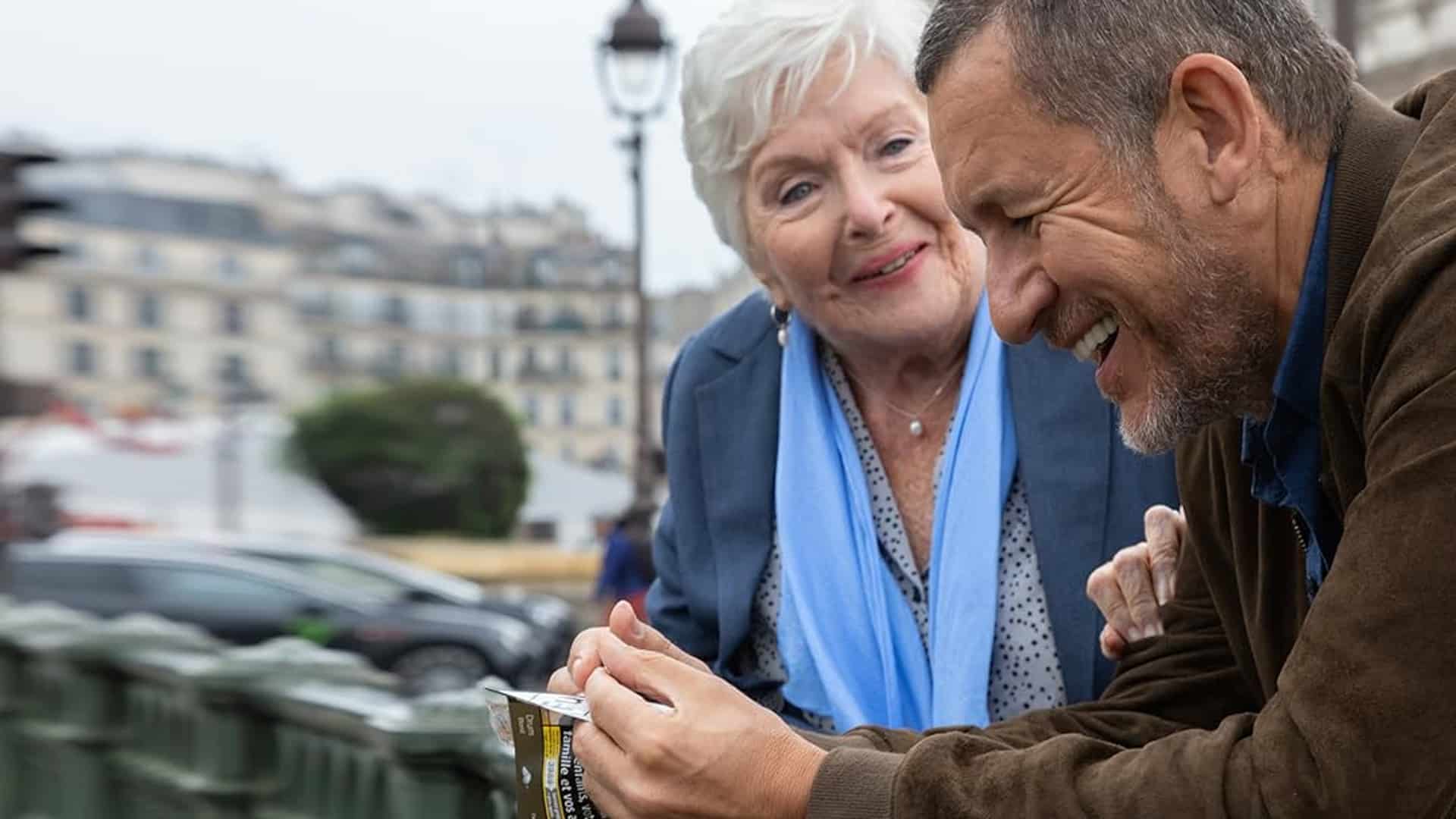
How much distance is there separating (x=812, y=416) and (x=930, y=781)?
40.1 inches

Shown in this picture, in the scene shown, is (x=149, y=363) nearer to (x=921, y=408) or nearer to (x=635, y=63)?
(x=635, y=63)

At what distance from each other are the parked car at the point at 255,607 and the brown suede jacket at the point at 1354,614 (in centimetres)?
1630

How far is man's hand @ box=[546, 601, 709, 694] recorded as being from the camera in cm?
213

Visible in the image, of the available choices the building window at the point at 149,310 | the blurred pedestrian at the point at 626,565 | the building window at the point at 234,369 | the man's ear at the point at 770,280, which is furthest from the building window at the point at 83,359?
the man's ear at the point at 770,280

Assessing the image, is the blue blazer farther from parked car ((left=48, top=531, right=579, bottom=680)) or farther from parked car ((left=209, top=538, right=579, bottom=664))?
parked car ((left=209, top=538, right=579, bottom=664))

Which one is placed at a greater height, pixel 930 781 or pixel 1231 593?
pixel 1231 593

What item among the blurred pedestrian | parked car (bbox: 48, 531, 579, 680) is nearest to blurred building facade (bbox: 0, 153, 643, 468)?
parked car (bbox: 48, 531, 579, 680)

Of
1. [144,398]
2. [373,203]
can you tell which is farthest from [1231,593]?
[373,203]

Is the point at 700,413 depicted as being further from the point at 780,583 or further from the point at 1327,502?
the point at 1327,502

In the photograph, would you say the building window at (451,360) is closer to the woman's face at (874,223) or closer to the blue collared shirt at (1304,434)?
the woman's face at (874,223)

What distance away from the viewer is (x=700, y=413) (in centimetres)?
283

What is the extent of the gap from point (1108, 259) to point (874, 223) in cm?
92

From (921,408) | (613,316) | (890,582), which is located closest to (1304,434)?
(890,582)

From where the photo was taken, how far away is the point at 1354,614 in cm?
157
